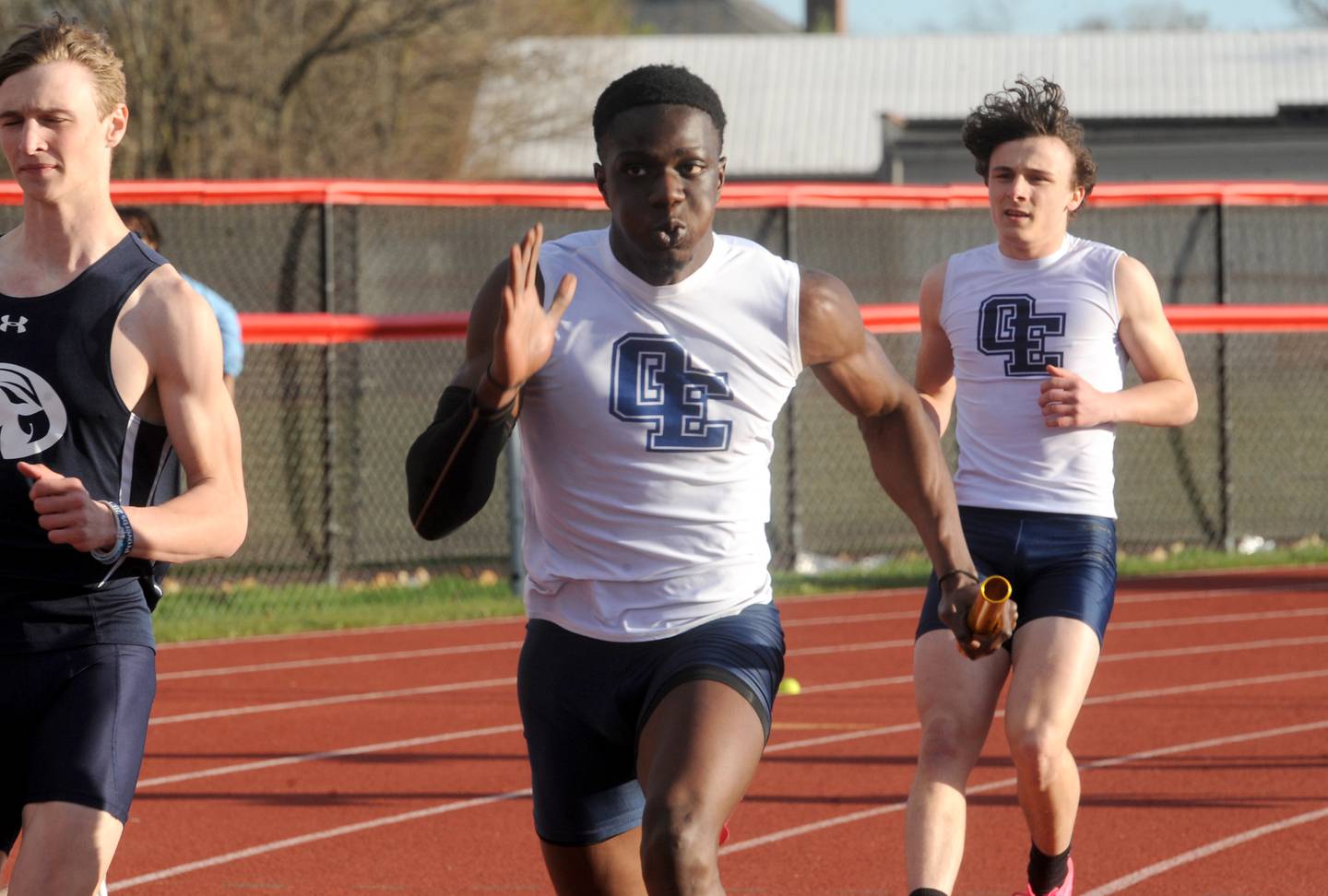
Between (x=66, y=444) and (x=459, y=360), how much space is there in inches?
373

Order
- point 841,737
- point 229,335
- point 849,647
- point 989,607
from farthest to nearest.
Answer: point 849,647, point 841,737, point 229,335, point 989,607

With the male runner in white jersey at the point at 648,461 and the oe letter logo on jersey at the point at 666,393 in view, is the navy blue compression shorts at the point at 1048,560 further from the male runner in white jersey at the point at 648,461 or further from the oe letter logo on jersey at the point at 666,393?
the oe letter logo on jersey at the point at 666,393

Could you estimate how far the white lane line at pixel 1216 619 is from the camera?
1120 cm

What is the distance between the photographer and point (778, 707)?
29.1 ft

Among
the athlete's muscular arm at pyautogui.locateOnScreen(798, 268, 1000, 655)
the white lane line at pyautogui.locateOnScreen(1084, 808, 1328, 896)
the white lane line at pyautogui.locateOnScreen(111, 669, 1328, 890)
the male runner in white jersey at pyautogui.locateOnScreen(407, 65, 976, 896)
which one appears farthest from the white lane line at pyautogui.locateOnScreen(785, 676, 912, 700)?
the male runner in white jersey at pyautogui.locateOnScreen(407, 65, 976, 896)

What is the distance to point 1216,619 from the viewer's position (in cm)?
1138

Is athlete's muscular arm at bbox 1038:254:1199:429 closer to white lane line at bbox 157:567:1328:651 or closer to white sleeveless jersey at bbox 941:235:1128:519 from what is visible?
white sleeveless jersey at bbox 941:235:1128:519

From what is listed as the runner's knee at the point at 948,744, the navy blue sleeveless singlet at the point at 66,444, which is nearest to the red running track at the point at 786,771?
the runner's knee at the point at 948,744

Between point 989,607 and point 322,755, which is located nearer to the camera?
point 989,607

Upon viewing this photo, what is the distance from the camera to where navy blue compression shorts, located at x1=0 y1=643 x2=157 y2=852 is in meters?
3.44

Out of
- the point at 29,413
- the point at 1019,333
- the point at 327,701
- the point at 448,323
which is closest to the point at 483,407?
the point at 29,413

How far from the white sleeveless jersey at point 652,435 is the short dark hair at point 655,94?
0.90ft

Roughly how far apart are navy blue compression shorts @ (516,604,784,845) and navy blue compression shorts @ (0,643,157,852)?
0.76 m

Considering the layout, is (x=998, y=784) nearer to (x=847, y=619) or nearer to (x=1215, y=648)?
(x=1215, y=648)
